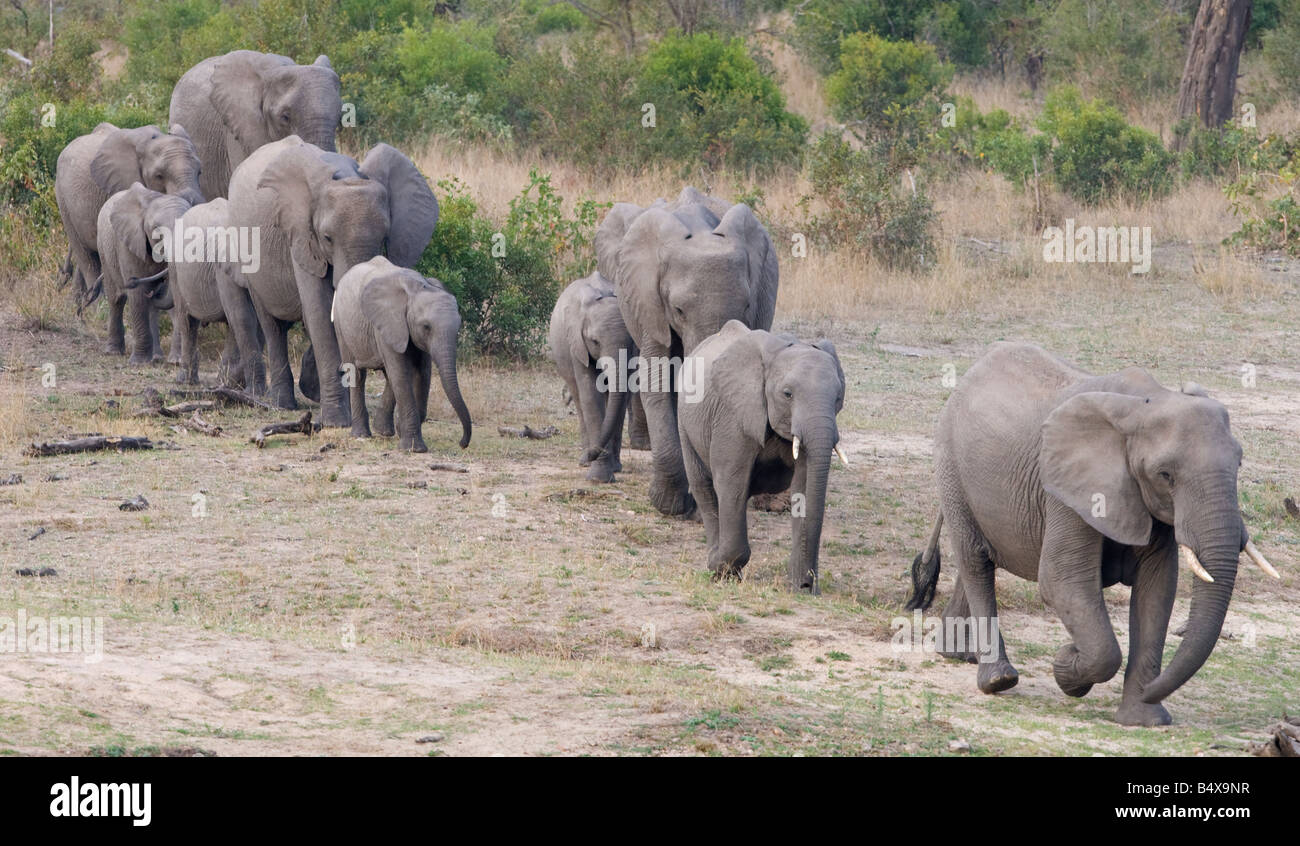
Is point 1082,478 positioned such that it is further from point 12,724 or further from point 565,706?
point 12,724

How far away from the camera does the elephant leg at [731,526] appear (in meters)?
9.63

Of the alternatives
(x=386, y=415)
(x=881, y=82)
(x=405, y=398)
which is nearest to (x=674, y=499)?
(x=405, y=398)

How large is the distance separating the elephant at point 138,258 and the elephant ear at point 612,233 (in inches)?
201

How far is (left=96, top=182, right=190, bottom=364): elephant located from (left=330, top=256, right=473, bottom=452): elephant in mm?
3371

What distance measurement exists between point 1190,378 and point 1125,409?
32.5ft

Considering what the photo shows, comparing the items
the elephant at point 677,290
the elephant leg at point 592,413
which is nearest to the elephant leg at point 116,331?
the elephant leg at point 592,413

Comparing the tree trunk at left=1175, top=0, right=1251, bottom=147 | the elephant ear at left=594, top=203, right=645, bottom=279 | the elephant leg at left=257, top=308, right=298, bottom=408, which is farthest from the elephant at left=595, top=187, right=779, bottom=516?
the tree trunk at left=1175, top=0, right=1251, bottom=147

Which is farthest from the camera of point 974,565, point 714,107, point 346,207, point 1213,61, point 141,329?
point 1213,61

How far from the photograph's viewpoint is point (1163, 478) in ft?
22.5

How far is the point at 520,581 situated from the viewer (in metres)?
9.46

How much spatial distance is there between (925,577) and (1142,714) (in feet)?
7.05

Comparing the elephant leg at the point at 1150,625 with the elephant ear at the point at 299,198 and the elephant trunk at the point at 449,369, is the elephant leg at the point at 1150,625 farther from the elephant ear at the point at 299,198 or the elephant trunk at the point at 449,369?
the elephant ear at the point at 299,198

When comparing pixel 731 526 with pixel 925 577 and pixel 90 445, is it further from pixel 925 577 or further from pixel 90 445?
pixel 90 445

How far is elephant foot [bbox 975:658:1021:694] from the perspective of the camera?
25.3ft
